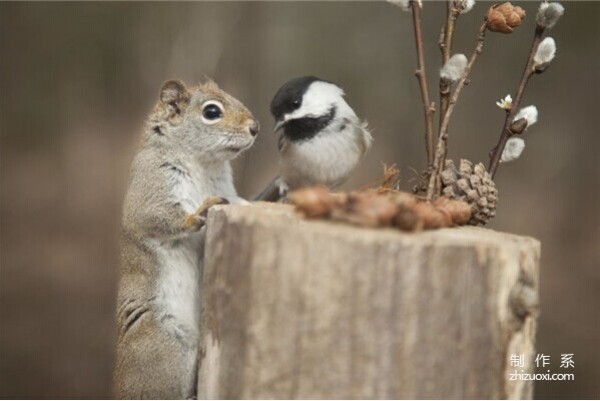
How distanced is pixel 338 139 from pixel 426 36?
110 inches

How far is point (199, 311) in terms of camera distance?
2.63 meters

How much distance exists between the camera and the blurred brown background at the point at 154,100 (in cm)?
548

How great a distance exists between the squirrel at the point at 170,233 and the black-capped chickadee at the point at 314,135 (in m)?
0.30

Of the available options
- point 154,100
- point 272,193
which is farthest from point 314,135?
point 154,100

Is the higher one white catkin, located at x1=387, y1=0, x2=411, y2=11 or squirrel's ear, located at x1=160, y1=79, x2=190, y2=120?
white catkin, located at x1=387, y1=0, x2=411, y2=11

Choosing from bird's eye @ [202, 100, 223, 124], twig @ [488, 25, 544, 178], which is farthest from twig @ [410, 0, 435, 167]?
bird's eye @ [202, 100, 223, 124]

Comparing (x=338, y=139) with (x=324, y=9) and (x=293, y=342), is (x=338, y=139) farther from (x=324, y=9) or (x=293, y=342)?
(x=324, y=9)

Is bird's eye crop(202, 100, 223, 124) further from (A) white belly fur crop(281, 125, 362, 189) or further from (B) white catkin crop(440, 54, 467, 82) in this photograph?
(B) white catkin crop(440, 54, 467, 82)

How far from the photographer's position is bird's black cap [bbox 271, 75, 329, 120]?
9.73ft

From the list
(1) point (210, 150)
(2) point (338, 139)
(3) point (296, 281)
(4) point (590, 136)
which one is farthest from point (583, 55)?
(3) point (296, 281)

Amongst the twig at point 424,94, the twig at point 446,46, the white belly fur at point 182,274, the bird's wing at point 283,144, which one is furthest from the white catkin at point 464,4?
the white belly fur at point 182,274

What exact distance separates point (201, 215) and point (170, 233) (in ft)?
0.42

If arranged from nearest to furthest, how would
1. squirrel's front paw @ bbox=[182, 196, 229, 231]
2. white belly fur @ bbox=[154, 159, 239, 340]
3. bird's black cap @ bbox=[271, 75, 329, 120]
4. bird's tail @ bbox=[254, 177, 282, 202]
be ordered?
squirrel's front paw @ bbox=[182, 196, 229, 231], white belly fur @ bbox=[154, 159, 239, 340], bird's black cap @ bbox=[271, 75, 329, 120], bird's tail @ bbox=[254, 177, 282, 202]

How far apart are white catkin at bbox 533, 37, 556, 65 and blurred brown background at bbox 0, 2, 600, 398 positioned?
2.77 metres
